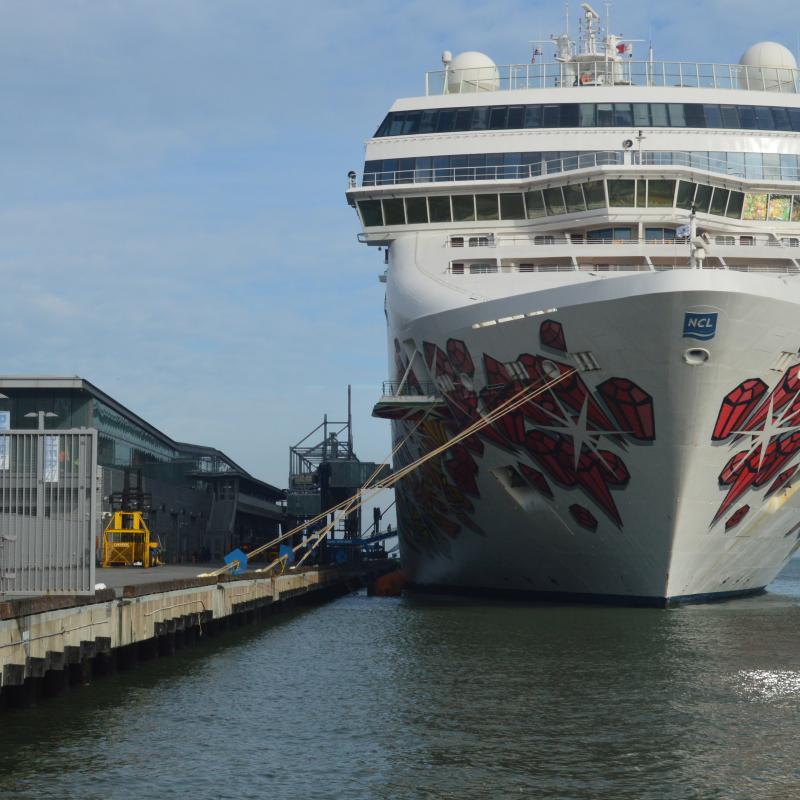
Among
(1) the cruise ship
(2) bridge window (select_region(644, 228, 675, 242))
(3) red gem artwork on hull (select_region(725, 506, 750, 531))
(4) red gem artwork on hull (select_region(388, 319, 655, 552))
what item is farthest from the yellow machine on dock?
(3) red gem artwork on hull (select_region(725, 506, 750, 531))

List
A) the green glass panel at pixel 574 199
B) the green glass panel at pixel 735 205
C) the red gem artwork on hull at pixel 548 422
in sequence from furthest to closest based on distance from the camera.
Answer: the green glass panel at pixel 735 205
the green glass panel at pixel 574 199
the red gem artwork on hull at pixel 548 422

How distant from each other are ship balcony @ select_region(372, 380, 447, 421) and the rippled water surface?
18.2 feet

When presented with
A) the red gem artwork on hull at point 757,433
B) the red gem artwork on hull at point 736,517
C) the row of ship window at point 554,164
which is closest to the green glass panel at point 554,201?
the row of ship window at point 554,164

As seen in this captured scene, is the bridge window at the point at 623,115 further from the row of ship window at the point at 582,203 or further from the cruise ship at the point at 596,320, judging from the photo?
the row of ship window at the point at 582,203

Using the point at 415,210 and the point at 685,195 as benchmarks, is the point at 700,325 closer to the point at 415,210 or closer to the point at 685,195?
the point at 685,195

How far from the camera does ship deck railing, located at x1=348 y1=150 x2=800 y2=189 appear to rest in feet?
121

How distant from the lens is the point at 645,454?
27641 millimetres

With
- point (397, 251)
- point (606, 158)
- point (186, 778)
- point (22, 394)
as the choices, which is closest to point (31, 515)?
point (186, 778)

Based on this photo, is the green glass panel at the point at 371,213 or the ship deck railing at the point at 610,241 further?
the green glass panel at the point at 371,213

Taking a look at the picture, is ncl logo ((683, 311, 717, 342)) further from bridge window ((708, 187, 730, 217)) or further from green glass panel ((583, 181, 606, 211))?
bridge window ((708, 187, 730, 217))

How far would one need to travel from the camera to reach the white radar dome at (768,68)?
42969 millimetres

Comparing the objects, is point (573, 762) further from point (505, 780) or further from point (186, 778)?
point (186, 778)

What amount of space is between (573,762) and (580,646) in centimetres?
1072

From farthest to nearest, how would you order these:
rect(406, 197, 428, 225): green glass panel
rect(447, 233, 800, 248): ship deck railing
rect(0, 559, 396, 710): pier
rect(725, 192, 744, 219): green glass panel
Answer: rect(406, 197, 428, 225): green glass panel, rect(725, 192, 744, 219): green glass panel, rect(447, 233, 800, 248): ship deck railing, rect(0, 559, 396, 710): pier
